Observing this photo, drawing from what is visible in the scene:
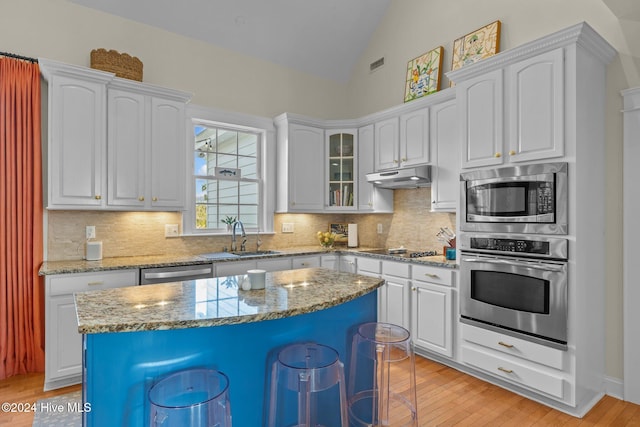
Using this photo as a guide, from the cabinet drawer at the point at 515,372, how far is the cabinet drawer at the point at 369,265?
114 cm

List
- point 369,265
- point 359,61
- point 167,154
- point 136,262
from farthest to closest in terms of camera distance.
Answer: point 359,61, point 369,265, point 167,154, point 136,262

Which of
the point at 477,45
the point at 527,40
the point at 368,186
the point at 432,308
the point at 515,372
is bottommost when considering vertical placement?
the point at 515,372

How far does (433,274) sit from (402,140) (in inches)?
61.0

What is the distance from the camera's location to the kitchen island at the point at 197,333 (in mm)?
1332

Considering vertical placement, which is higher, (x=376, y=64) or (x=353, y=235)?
(x=376, y=64)

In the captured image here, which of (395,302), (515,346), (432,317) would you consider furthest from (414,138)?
(515,346)

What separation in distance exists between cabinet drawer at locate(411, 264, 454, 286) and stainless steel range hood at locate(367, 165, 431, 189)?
91 cm

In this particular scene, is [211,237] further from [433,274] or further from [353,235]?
[433,274]

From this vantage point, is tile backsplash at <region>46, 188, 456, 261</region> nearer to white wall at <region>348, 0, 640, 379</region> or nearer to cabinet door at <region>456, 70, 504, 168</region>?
cabinet door at <region>456, 70, 504, 168</region>

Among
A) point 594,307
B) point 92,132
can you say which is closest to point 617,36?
point 594,307

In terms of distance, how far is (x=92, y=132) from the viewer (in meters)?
3.07

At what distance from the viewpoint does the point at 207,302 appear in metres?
1.65

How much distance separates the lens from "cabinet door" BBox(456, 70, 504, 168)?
2803 mm

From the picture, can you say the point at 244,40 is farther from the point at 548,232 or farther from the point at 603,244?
the point at 603,244
